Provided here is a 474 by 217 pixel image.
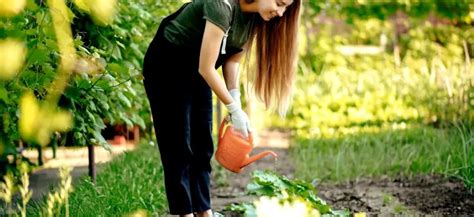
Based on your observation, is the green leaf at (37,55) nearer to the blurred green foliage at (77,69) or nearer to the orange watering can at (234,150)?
the blurred green foliage at (77,69)

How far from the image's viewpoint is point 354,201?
3791 millimetres

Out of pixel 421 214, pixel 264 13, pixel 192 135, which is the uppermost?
pixel 264 13

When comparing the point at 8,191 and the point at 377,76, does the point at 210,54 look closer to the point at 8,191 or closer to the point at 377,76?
the point at 8,191

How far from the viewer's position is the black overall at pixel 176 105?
9.81 feet

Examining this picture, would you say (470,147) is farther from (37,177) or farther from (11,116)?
(11,116)

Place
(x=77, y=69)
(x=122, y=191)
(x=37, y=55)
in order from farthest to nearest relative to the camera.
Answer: (x=122, y=191), (x=77, y=69), (x=37, y=55)

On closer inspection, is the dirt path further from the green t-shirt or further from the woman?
the green t-shirt

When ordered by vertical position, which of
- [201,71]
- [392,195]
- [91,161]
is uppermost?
[201,71]

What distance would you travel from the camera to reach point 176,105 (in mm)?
2998

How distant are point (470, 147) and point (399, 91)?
10.4 ft

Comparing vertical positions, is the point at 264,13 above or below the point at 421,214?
above

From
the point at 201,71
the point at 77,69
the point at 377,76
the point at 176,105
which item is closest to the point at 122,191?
the point at 176,105

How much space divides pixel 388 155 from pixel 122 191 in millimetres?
1874

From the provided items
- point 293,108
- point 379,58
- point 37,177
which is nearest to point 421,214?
point 37,177
